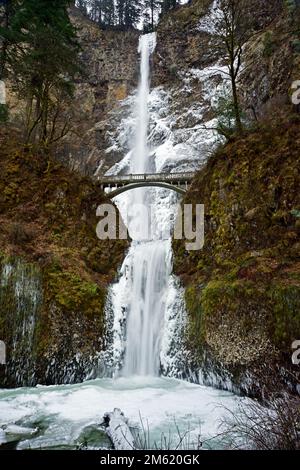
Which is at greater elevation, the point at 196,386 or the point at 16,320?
the point at 16,320

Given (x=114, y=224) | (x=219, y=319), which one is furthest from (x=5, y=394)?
(x=114, y=224)

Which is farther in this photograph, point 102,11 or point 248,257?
point 102,11

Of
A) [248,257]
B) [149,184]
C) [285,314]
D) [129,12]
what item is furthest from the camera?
[129,12]

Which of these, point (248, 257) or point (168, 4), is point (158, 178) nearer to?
point (248, 257)

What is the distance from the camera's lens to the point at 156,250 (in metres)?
13.3

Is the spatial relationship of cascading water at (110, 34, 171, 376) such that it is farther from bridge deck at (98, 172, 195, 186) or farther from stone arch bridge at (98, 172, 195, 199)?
bridge deck at (98, 172, 195, 186)

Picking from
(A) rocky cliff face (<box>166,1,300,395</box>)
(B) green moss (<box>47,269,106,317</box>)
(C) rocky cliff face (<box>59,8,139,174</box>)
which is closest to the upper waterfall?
(C) rocky cliff face (<box>59,8,139,174</box>)

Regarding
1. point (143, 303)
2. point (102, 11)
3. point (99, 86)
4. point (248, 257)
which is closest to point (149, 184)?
point (143, 303)

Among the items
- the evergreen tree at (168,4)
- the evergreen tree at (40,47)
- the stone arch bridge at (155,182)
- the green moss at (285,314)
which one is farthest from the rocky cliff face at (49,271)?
the evergreen tree at (168,4)

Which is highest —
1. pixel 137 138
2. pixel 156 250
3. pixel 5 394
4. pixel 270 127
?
pixel 137 138

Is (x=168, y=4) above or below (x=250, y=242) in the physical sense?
above

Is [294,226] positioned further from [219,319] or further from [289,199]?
[219,319]

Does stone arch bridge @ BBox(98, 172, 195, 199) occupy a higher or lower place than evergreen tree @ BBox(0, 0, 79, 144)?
lower

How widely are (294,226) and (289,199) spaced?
0.83 meters
